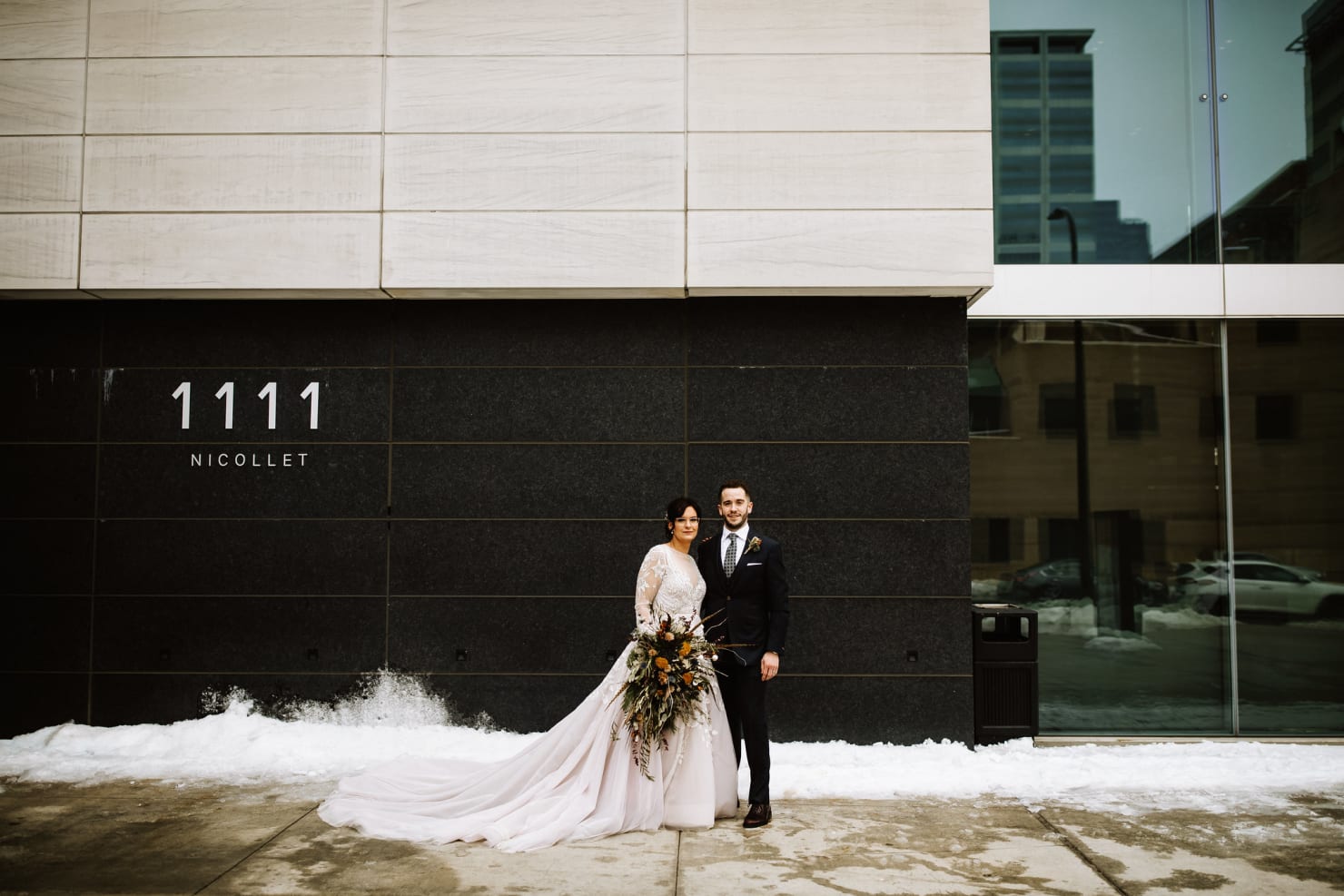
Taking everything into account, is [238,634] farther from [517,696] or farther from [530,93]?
[530,93]

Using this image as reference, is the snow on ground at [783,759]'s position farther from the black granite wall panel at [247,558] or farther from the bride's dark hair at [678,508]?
the bride's dark hair at [678,508]

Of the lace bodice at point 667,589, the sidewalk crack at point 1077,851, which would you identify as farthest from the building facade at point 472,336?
the lace bodice at point 667,589

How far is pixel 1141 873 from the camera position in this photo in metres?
5.40

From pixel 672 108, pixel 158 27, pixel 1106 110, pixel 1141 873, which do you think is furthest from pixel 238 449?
pixel 1106 110

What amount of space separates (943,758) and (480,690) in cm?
389

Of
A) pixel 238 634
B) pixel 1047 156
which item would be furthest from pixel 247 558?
pixel 1047 156

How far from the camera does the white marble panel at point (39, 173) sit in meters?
8.52

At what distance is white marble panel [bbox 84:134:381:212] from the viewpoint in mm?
8461

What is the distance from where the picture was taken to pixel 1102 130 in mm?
Answer: 9344

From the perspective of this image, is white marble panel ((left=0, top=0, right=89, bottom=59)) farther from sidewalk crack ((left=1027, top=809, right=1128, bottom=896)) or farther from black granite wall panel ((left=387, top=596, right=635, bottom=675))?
sidewalk crack ((left=1027, top=809, right=1128, bottom=896))

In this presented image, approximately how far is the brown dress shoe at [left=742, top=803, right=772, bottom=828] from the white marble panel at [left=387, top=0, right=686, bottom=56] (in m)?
6.07

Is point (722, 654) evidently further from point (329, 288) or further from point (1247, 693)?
point (1247, 693)

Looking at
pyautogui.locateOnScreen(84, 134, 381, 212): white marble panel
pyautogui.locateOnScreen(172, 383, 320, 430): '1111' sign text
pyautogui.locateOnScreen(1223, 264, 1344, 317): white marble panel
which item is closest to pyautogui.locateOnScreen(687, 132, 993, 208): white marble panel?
pyautogui.locateOnScreen(1223, 264, 1344, 317): white marble panel

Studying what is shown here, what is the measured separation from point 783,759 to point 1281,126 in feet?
24.4
